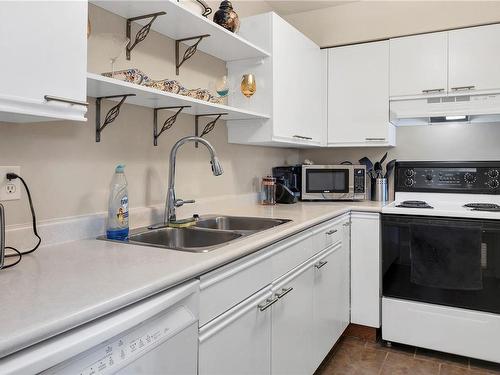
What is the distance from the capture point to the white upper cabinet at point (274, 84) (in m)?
2.29

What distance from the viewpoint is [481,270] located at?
87.7 inches

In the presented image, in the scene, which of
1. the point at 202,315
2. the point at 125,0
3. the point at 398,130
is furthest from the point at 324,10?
the point at 202,315

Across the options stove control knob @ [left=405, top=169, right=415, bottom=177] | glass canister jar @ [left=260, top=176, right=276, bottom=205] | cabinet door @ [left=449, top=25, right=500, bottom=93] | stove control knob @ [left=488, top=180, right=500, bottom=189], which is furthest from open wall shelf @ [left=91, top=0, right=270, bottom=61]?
stove control knob @ [left=488, top=180, right=500, bottom=189]

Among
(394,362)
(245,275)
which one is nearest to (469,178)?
(394,362)

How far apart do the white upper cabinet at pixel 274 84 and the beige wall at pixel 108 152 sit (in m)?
0.15

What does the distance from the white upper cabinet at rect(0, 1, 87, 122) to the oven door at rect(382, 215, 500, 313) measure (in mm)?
2029

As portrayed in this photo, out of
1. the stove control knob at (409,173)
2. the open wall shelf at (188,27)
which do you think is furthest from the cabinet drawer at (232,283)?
the stove control knob at (409,173)

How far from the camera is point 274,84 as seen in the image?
2.29m

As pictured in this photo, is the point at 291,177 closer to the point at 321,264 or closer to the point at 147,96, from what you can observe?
the point at 321,264

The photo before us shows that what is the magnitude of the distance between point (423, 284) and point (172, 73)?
1.90 meters

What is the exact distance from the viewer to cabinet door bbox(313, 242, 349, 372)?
6.64ft

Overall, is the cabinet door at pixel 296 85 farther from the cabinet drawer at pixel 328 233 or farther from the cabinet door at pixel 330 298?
the cabinet door at pixel 330 298

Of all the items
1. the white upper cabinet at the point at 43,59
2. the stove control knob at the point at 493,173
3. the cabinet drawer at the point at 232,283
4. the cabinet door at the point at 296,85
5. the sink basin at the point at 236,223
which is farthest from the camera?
the stove control knob at the point at 493,173

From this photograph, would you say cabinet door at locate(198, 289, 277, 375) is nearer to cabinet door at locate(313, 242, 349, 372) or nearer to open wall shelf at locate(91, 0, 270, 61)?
cabinet door at locate(313, 242, 349, 372)
